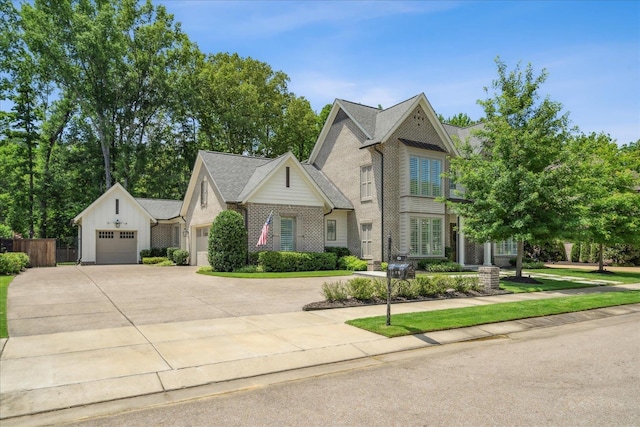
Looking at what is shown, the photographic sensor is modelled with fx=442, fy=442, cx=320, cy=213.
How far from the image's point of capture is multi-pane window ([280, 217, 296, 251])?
2495cm

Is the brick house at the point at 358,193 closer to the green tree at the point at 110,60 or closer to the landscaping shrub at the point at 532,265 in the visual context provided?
the landscaping shrub at the point at 532,265

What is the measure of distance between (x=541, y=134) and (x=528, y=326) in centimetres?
1092

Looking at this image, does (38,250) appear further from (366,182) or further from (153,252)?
(366,182)

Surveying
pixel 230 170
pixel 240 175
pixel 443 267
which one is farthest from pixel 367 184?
pixel 230 170

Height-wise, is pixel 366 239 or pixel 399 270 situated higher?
pixel 366 239

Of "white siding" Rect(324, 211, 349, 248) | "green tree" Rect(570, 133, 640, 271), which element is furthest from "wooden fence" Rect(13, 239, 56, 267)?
"green tree" Rect(570, 133, 640, 271)

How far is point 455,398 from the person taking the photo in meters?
5.58

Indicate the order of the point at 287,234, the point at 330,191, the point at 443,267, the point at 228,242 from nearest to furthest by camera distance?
1. the point at 228,242
2. the point at 443,267
3. the point at 287,234
4. the point at 330,191

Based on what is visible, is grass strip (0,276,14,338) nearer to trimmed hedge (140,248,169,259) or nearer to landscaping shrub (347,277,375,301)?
landscaping shrub (347,277,375,301)

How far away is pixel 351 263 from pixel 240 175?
831 cm

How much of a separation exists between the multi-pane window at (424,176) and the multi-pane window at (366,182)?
2.36m

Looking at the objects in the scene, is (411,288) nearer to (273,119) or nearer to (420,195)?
(420,195)

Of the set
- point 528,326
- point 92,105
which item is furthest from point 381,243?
point 92,105

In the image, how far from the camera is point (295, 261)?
23.6 meters
